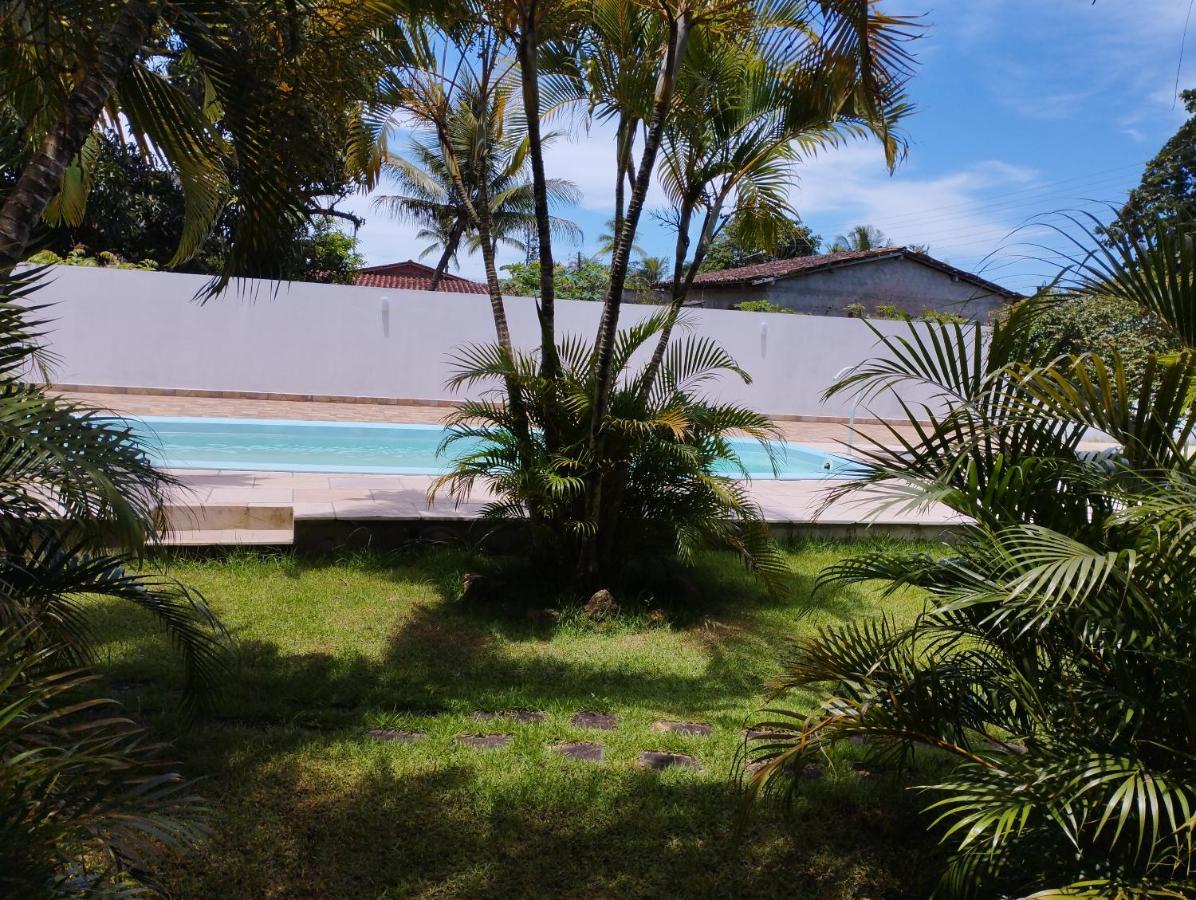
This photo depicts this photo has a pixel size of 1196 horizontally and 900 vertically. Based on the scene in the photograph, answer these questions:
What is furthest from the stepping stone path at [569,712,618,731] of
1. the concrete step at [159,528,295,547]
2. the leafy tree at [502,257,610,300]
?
the leafy tree at [502,257,610,300]

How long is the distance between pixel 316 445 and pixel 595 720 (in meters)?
9.74

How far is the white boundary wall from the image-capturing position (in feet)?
52.6

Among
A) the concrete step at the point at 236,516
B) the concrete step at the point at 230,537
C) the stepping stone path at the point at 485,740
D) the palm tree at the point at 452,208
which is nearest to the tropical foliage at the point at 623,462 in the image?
the concrete step at the point at 230,537

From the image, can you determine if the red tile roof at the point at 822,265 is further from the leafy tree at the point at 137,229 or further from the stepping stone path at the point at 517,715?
the stepping stone path at the point at 517,715

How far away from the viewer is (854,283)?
90.4 ft

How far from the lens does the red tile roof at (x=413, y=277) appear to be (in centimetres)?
3634

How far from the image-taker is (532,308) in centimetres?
1789

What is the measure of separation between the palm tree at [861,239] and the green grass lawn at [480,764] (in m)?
37.3

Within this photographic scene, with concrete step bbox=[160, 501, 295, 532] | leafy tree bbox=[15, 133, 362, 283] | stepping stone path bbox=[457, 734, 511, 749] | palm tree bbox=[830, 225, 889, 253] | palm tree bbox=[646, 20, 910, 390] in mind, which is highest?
palm tree bbox=[830, 225, 889, 253]

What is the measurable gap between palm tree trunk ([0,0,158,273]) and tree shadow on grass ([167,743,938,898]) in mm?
2183

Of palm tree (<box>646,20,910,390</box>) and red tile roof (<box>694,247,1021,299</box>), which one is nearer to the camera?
palm tree (<box>646,20,910,390</box>)

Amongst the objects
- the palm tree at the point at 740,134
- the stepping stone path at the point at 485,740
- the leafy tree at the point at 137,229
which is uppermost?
the leafy tree at the point at 137,229

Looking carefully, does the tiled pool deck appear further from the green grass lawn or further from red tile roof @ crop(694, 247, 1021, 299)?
red tile roof @ crop(694, 247, 1021, 299)

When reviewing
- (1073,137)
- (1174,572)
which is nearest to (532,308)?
(1073,137)
